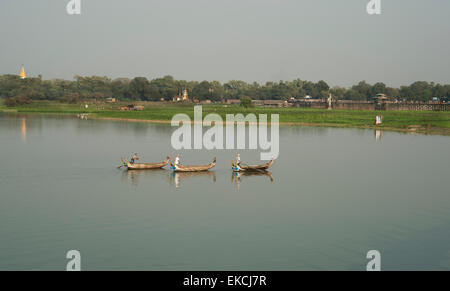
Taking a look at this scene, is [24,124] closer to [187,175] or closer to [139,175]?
[139,175]

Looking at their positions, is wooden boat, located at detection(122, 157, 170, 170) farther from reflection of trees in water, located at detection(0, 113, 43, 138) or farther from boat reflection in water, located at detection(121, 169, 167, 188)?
reflection of trees in water, located at detection(0, 113, 43, 138)

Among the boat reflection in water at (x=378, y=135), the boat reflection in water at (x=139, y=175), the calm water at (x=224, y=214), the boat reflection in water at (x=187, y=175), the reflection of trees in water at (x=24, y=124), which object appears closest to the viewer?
the calm water at (x=224, y=214)

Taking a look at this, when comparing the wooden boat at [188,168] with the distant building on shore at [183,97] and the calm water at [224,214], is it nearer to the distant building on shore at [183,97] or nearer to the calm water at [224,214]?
the calm water at [224,214]

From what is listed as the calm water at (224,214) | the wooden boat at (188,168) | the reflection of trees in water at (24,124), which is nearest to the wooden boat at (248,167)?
the calm water at (224,214)

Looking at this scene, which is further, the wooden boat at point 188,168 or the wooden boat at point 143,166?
the wooden boat at point 143,166

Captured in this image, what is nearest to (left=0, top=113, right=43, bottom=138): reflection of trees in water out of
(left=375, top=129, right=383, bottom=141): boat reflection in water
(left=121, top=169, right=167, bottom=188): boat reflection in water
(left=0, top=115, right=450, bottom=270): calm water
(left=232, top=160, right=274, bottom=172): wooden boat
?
(left=0, top=115, right=450, bottom=270): calm water

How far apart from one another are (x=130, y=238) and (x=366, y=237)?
31.7 ft

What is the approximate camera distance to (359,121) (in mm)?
86438

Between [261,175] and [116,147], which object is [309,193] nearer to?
[261,175]

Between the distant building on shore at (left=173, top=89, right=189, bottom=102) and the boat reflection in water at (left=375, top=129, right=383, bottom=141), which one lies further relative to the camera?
the distant building on shore at (left=173, top=89, right=189, bottom=102)

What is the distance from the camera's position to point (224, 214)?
23094 mm

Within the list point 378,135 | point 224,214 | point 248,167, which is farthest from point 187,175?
point 378,135

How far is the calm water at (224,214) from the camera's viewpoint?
17.4 meters

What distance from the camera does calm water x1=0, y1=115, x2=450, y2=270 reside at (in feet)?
57.0
